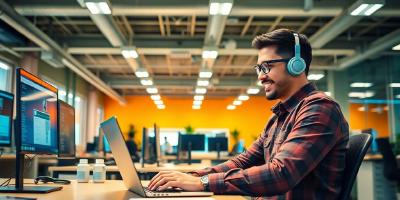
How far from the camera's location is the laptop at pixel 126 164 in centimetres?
164

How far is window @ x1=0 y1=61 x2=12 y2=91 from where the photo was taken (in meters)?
8.70

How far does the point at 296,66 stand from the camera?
1.60m

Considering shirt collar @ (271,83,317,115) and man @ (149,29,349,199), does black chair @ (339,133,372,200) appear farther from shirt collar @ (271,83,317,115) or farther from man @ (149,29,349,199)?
shirt collar @ (271,83,317,115)

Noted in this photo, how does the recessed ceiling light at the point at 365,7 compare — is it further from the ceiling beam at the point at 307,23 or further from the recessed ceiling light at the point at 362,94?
the recessed ceiling light at the point at 362,94

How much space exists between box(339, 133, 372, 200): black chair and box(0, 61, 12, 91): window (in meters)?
8.51

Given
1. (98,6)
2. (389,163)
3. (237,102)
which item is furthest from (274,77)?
(237,102)

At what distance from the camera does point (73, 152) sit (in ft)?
8.80

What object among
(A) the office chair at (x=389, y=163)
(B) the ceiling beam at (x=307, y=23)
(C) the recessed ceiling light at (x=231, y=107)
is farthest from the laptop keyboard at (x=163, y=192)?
(C) the recessed ceiling light at (x=231, y=107)

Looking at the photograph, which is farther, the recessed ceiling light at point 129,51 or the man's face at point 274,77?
the recessed ceiling light at point 129,51

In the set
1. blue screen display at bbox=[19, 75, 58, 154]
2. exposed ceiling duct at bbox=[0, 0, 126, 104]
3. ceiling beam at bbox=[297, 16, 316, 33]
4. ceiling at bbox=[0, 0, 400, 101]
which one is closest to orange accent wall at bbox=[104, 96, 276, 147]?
ceiling at bbox=[0, 0, 400, 101]

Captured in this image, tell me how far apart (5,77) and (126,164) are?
26.1ft

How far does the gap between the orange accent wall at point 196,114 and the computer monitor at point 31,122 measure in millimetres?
14739

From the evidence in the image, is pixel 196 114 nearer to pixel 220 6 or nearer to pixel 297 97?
pixel 220 6

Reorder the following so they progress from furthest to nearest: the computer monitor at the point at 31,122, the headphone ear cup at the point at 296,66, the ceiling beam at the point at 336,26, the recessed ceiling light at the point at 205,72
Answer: the recessed ceiling light at the point at 205,72
the ceiling beam at the point at 336,26
the computer monitor at the point at 31,122
the headphone ear cup at the point at 296,66
